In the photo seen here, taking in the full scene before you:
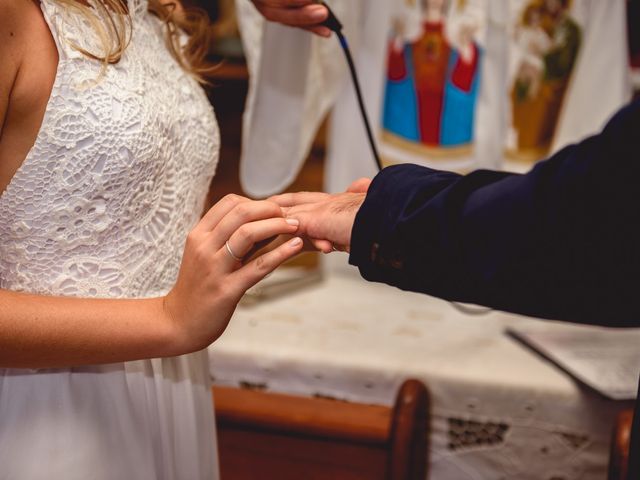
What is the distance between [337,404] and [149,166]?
659 mm

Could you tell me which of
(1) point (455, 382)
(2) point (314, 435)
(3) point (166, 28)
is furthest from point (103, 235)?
(1) point (455, 382)

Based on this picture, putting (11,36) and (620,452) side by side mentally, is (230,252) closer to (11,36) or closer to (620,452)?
(11,36)

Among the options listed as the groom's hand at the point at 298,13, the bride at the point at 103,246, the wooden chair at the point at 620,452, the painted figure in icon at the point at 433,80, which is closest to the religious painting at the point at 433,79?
the painted figure in icon at the point at 433,80

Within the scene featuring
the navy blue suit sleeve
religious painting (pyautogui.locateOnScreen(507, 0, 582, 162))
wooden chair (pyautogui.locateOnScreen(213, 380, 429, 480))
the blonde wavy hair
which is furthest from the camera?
religious painting (pyautogui.locateOnScreen(507, 0, 582, 162))

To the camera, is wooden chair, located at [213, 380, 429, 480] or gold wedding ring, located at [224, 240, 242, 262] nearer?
gold wedding ring, located at [224, 240, 242, 262]

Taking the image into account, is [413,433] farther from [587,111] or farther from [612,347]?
[587,111]

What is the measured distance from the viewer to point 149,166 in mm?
822

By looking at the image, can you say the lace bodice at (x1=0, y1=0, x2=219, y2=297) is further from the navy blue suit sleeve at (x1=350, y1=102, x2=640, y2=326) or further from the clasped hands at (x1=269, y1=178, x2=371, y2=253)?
the navy blue suit sleeve at (x1=350, y1=102, x2=640, y2=326)


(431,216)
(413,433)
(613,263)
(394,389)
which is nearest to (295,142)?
(394,389)

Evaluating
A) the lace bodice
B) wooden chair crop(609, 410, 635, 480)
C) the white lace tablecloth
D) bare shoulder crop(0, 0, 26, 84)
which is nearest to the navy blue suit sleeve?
the lace bodice

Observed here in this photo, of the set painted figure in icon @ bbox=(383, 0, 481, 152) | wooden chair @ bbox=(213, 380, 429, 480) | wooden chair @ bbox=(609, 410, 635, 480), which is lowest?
wooden chair @ bbox=(213, 380, 429, 480)

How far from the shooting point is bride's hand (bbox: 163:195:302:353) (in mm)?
705

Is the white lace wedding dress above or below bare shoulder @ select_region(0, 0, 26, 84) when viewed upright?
below

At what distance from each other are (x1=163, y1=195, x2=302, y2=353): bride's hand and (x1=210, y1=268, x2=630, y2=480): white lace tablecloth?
700 millimetres
